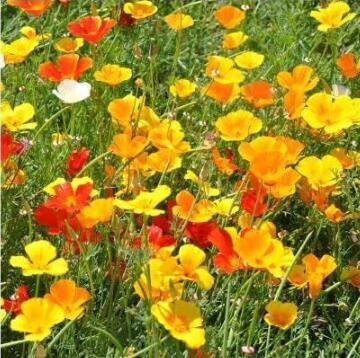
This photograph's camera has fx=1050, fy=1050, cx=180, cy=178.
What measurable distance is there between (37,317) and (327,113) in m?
0.84

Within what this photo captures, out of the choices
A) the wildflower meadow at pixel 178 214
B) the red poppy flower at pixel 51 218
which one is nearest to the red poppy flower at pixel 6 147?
the wildflower meadow at pixel 178 214

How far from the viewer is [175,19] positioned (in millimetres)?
2576

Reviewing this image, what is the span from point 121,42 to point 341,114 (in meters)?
0.87

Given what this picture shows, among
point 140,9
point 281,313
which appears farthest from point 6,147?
point 140,9

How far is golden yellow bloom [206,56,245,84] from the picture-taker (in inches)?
90.9

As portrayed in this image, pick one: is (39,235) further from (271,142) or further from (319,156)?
(319,156)

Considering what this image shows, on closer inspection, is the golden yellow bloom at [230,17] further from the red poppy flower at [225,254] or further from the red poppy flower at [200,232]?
the red poppy flower at [225,254]

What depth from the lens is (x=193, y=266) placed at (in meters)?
1.77

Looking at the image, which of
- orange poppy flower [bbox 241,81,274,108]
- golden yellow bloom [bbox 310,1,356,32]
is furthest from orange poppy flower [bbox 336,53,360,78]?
orange poppy flower [bbox 241,81,274,108]

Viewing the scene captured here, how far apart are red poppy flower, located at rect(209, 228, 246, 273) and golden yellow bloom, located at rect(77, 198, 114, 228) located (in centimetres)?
19

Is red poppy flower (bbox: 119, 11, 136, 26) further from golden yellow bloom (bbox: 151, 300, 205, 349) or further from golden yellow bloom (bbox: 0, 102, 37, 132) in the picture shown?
golden yellow bloom (bbox: 151, 300, 205, 349)

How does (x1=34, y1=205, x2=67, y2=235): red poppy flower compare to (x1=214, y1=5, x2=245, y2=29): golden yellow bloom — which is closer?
(x1=34, y1=205, x2=67, y2=235): red poppy flower

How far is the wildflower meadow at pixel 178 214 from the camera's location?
5.84ft

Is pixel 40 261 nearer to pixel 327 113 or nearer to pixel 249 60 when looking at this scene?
→ pixel 327 113
